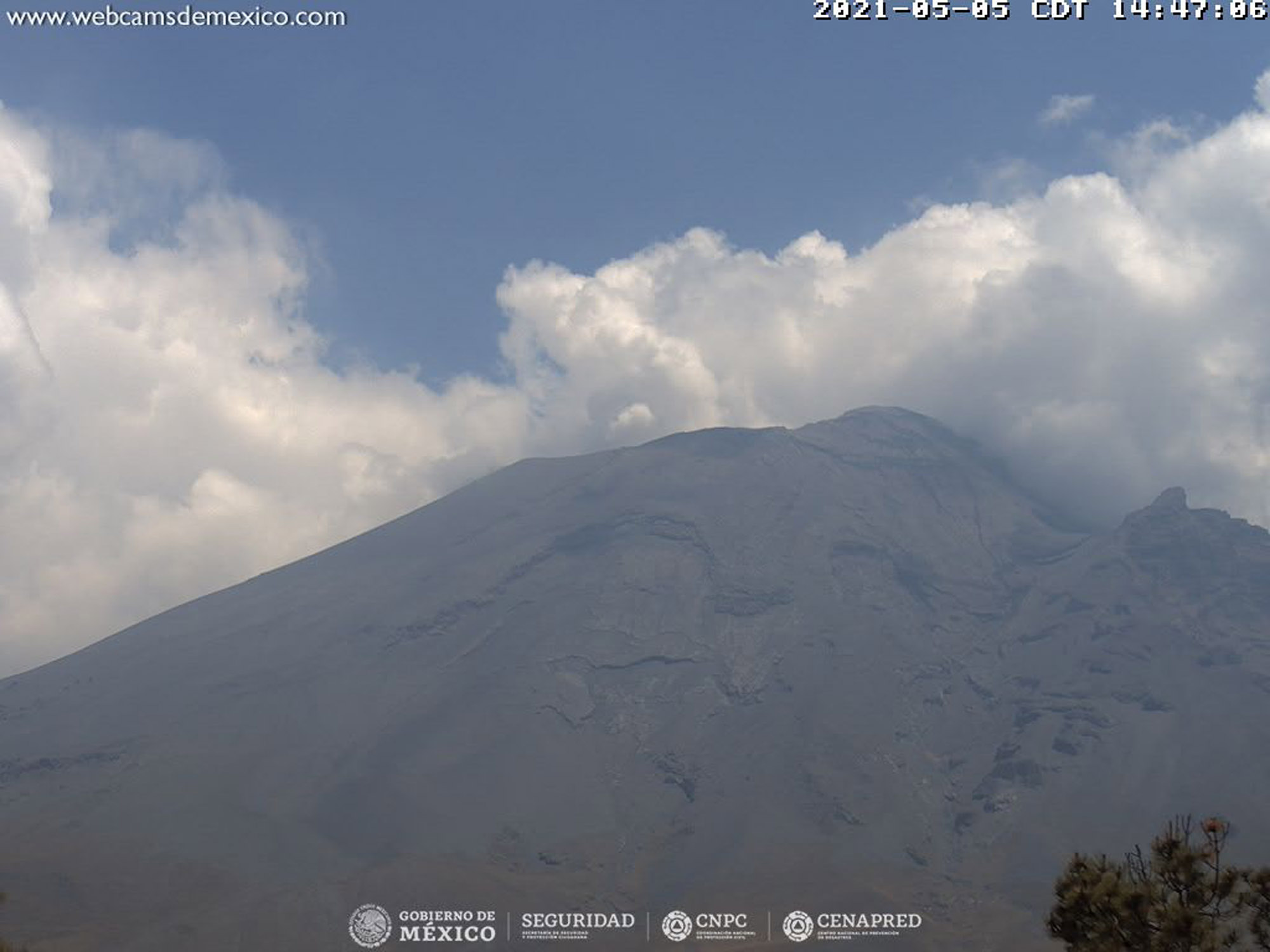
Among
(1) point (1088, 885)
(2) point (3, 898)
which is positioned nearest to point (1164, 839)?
(1) point (1088, 885)

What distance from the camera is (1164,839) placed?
109 ft

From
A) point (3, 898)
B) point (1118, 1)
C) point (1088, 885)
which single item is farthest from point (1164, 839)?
point (1118, 1)

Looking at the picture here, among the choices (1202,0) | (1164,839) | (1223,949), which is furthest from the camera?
(1202,0)

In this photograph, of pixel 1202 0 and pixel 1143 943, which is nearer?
pixel 1143 943

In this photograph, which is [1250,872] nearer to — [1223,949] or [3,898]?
[1223,949]

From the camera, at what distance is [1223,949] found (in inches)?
1233

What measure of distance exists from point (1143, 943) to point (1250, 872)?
4.44 metres

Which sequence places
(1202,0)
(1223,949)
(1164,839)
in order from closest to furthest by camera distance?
(1223,949), (1164,839), (1202,0)

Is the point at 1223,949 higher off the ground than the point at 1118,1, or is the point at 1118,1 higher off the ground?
the point at 1118,1

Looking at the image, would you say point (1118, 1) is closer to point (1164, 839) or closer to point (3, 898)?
point (1164, 839)

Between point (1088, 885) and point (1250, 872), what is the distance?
448cm

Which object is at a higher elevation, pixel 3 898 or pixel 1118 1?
pixel 1118 1

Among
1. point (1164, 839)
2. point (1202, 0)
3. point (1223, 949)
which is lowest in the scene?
point (1223, 949)

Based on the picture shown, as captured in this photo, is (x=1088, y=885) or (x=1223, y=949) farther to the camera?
(x=1088, y=885)
